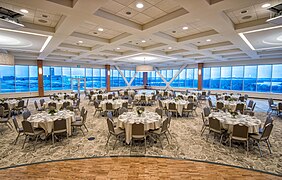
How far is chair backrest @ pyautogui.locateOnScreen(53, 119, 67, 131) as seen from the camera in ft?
15.2

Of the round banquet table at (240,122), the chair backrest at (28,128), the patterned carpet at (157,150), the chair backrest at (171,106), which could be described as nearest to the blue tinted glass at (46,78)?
the patterned carpet at (157,150)

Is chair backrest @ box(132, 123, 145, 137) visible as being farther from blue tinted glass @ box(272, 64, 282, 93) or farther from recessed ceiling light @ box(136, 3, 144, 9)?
blue tinted glass @ box(272, 64, 282, 93)

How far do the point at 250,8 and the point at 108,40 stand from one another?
651 centimetres

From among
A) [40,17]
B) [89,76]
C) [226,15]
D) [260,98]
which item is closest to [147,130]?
[226,15]

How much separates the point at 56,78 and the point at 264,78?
23700 millimetres

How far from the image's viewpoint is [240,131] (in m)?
4.11

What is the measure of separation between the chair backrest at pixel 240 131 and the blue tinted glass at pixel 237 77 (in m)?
15.4

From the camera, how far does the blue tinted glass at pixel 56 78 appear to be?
56.9 feet

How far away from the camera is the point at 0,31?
19.8 feet

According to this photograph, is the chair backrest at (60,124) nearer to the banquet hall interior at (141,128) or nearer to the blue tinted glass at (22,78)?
the banquet hall interior at (141,128)

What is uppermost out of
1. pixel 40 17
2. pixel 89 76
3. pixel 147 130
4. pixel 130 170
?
pixel 40 17

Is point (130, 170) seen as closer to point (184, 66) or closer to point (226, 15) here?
point (226, 15)

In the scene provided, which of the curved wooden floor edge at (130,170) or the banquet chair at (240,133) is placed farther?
the banquet chair at (240,133)

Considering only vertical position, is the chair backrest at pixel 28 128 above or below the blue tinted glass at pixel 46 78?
below
